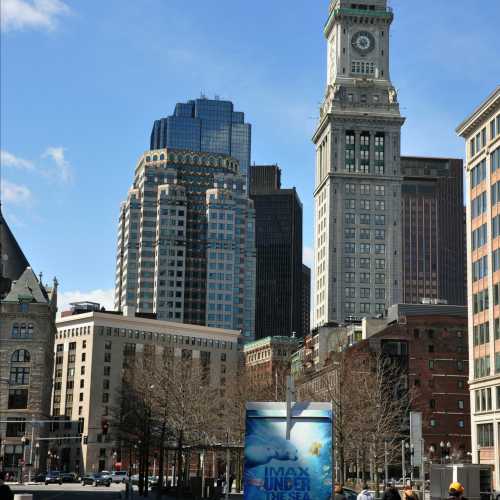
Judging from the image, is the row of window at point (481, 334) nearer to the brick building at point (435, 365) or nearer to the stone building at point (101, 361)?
the brick building at point (435, 365)

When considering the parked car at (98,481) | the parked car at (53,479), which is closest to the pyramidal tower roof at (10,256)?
the parked car at (53,479)

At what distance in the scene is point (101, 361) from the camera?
6973 inches

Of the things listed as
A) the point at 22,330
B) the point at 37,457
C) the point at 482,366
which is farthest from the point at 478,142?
the point at 37,457

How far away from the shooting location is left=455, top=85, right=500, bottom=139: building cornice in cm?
8893

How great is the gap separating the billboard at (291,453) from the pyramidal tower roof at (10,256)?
135471 mm

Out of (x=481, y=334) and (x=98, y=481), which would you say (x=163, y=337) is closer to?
(x=98, y=481)

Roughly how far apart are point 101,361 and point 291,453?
522ft

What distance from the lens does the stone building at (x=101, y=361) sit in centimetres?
17250

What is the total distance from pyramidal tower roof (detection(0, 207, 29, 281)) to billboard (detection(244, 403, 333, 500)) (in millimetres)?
135471

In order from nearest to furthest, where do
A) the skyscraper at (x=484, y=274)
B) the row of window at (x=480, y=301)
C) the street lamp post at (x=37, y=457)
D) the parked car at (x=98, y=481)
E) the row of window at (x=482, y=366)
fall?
the skyscraper at (x=484, y=274), the row of window at (x=482, y=366), the row of window at (x=480, y=301), the parked car at (x=98, y=481), the street lamp post at (x=37, y=457)

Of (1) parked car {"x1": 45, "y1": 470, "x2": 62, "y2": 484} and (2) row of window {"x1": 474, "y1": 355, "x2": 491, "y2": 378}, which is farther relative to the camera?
(1) parked car {"x1": 45, "y1": 470, "x2": 62, "y2": 484}

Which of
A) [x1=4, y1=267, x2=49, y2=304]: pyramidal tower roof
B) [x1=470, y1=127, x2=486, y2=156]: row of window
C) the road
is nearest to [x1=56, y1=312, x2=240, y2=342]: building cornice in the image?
[x1=4, y1=267, x2=49, y2=304]: pyramidal tower roof

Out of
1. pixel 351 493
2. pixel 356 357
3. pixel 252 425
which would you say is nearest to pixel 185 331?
pixel 356 357

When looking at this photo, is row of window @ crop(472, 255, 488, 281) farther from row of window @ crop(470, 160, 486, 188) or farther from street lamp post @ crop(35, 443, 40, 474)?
street lamp post @ crop(35, 443, 40, 474)
